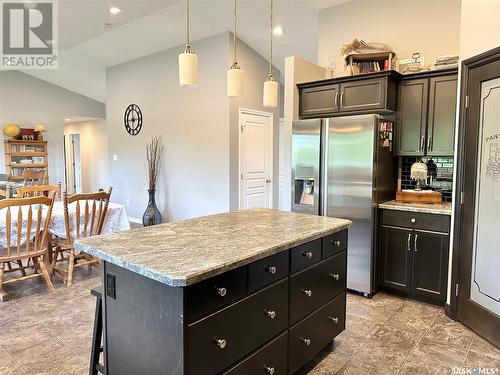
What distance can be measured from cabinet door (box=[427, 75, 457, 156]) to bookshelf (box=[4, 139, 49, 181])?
849cm

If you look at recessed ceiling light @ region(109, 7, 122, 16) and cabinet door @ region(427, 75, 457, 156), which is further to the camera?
recessed ceiling light @ region(109, 7, 122, 16)

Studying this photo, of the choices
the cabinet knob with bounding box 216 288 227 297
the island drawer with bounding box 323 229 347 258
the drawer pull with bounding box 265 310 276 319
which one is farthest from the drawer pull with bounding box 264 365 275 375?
the island drawer with bounding box 323 229 347 258

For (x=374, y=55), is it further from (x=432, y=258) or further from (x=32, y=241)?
(x=32, y=241)

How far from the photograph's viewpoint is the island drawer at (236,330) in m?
1.47

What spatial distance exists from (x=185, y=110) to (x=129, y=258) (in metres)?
4.75

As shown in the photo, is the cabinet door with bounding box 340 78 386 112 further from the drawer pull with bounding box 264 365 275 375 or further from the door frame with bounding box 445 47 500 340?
the drawer pull with bounding box 264 365 275 375

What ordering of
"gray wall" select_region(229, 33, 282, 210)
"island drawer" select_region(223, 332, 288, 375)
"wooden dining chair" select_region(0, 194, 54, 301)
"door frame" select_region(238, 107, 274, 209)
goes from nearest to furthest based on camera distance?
"island drawer" select_region(223, 332, 288, 375) < "wooden dining chair" select_region(0, 194, 54, 301) < "gray wall" select_region(229, 33, 282, 210) < "door frame" select_region(238, 107, 274, 209)

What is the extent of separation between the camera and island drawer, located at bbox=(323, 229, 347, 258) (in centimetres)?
229

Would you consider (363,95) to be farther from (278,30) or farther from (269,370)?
(269,370)

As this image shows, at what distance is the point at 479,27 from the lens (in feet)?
8.79

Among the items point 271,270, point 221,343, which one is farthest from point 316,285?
point 221,343

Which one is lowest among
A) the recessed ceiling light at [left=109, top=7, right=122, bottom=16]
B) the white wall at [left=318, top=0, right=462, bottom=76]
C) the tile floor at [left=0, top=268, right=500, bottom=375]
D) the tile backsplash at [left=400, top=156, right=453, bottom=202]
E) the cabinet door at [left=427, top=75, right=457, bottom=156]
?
the tile floor at [left=0, top=268, right=500, bottom=375]

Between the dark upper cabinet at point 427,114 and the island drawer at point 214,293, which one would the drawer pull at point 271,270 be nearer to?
the island drawer at point 214,293

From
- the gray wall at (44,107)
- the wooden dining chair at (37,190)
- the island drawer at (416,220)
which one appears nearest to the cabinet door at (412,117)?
the island drawer at (416,220)
